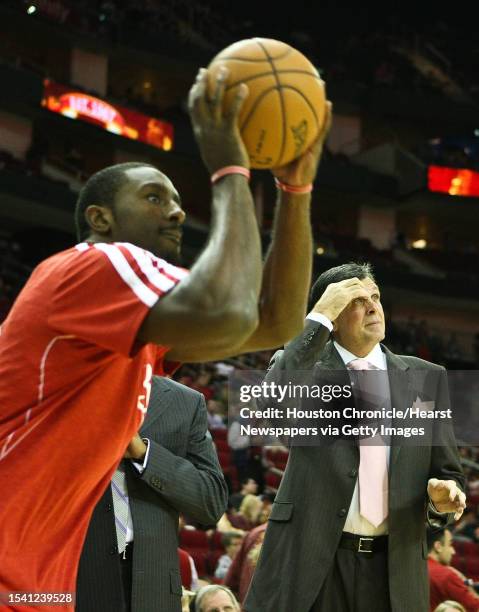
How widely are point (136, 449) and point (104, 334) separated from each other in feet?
4.56

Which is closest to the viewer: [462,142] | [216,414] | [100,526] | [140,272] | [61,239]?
[140,272]

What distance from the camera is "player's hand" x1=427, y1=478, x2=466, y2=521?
3.29 meters

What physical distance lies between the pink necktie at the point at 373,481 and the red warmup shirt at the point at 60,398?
147cm

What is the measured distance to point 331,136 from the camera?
28.4 m

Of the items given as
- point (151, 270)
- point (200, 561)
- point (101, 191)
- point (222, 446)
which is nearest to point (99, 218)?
point (101, 191)

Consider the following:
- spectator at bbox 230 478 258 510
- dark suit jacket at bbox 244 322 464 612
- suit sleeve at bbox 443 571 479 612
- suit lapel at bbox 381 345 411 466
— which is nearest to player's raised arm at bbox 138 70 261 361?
dark suit jacket at bbox 244 322 464 612

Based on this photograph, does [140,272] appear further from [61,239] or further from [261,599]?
[61,239]

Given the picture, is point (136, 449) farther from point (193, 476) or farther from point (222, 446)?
point (222, 446)

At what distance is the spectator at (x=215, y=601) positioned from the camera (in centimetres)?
458

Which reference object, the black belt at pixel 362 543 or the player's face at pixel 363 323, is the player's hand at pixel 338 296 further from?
the black belt at pixel 362 543

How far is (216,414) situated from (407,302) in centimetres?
1547

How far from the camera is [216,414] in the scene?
13.2m

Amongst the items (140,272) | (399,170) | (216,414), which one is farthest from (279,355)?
(399,170)

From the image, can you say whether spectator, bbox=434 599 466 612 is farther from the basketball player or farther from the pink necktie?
the basketball player
